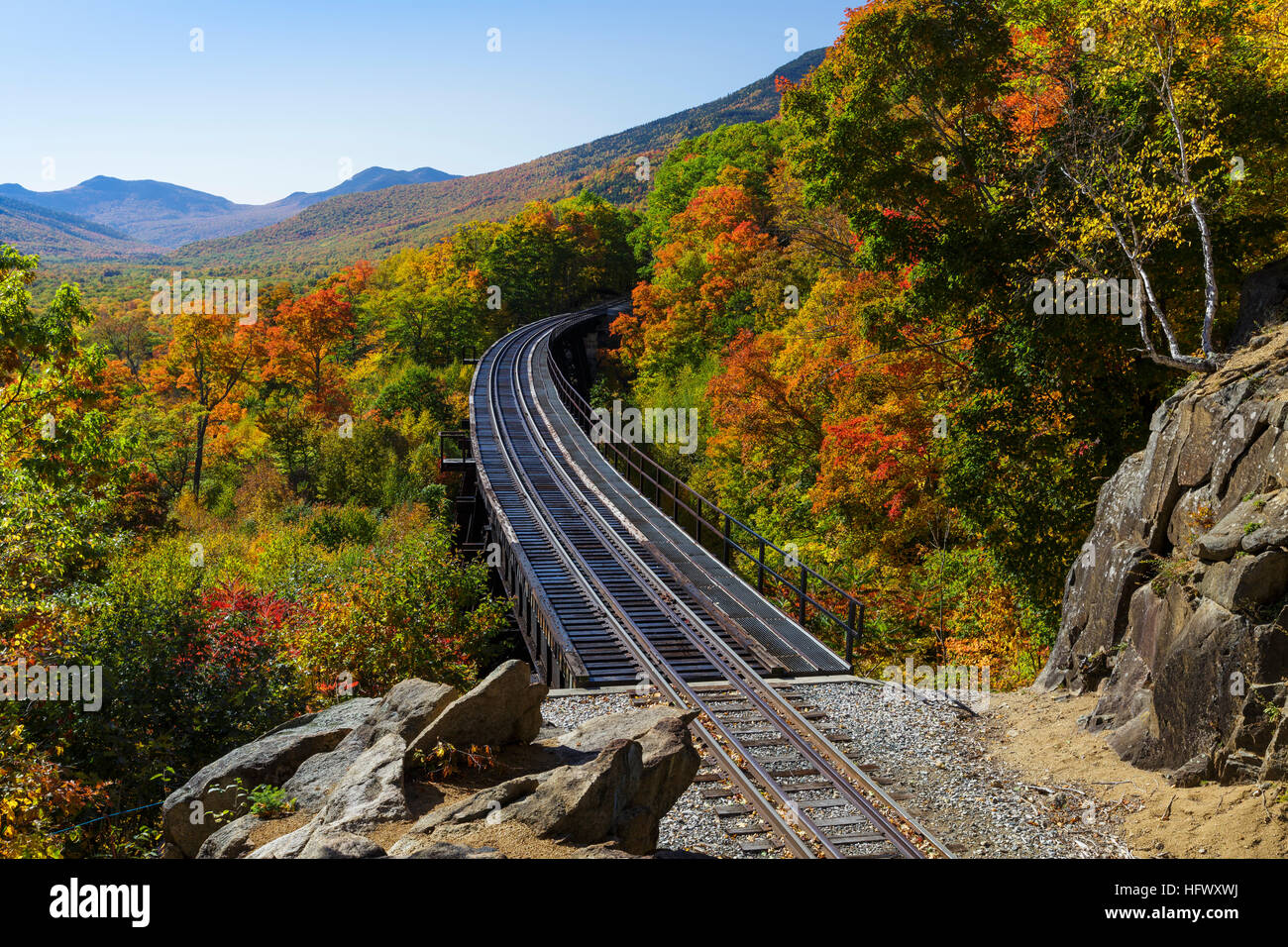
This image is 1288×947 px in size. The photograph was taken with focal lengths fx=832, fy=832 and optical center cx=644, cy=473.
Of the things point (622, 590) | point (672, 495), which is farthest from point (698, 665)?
point (672, 495)

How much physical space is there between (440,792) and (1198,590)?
7.61 meters

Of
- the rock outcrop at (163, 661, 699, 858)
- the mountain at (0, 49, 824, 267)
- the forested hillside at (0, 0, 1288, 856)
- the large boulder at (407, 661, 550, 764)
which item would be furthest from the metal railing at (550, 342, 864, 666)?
the mountain at (0, 49, 824, 267)

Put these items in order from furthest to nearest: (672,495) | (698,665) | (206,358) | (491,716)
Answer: (206,358)
(672,495)
(698,665)
(491,716)

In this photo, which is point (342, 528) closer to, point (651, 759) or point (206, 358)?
point (206, 358)

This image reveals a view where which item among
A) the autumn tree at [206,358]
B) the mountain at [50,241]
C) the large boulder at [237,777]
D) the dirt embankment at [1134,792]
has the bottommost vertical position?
the dirt embankment at [1134,792]

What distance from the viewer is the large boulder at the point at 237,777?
23.2ft

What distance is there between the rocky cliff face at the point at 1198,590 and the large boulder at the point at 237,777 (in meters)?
8.30

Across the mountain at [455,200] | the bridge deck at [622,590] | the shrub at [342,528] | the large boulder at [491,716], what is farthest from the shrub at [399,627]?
the mountain at [455,200]

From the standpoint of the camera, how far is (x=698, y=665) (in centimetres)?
1345

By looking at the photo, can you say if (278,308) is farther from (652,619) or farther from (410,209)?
(410,209)

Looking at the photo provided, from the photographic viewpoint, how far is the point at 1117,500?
11.3 meters

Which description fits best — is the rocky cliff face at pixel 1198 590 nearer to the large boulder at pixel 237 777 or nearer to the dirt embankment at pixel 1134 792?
the dirt embankment at pixel 1134 792
